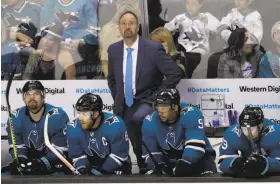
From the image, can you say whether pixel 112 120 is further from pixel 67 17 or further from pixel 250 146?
pixel 250 146

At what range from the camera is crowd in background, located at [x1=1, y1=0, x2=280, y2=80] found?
15.3 ft

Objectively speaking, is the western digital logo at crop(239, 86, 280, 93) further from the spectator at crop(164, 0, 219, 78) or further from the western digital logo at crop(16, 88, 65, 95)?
the western digital logo at crop(16, 88, 65, 95)

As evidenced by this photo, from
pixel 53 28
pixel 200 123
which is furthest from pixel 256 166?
pixel 53 28

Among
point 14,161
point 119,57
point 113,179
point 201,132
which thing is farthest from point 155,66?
point 14,161

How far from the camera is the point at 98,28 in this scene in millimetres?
4715

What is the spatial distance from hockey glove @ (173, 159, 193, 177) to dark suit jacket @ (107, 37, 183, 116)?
55 cm

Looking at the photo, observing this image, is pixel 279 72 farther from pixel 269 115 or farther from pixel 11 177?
pixel 11 177

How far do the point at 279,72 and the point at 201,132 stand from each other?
0.75 meters

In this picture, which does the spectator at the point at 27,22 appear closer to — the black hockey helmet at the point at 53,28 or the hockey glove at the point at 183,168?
the black hockey helmet at the point at 53,28

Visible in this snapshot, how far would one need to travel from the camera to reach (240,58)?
4684 mm

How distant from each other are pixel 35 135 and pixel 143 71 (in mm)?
1009

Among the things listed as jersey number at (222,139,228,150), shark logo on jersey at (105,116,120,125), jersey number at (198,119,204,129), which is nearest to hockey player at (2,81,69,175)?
shark logo on jersey at (105,116,120,125)

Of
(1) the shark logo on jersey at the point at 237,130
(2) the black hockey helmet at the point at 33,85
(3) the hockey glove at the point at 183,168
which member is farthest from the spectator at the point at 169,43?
(2) the black hockey helmet at the point at 33,85

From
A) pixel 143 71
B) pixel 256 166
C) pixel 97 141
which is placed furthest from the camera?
pixel 97 141
